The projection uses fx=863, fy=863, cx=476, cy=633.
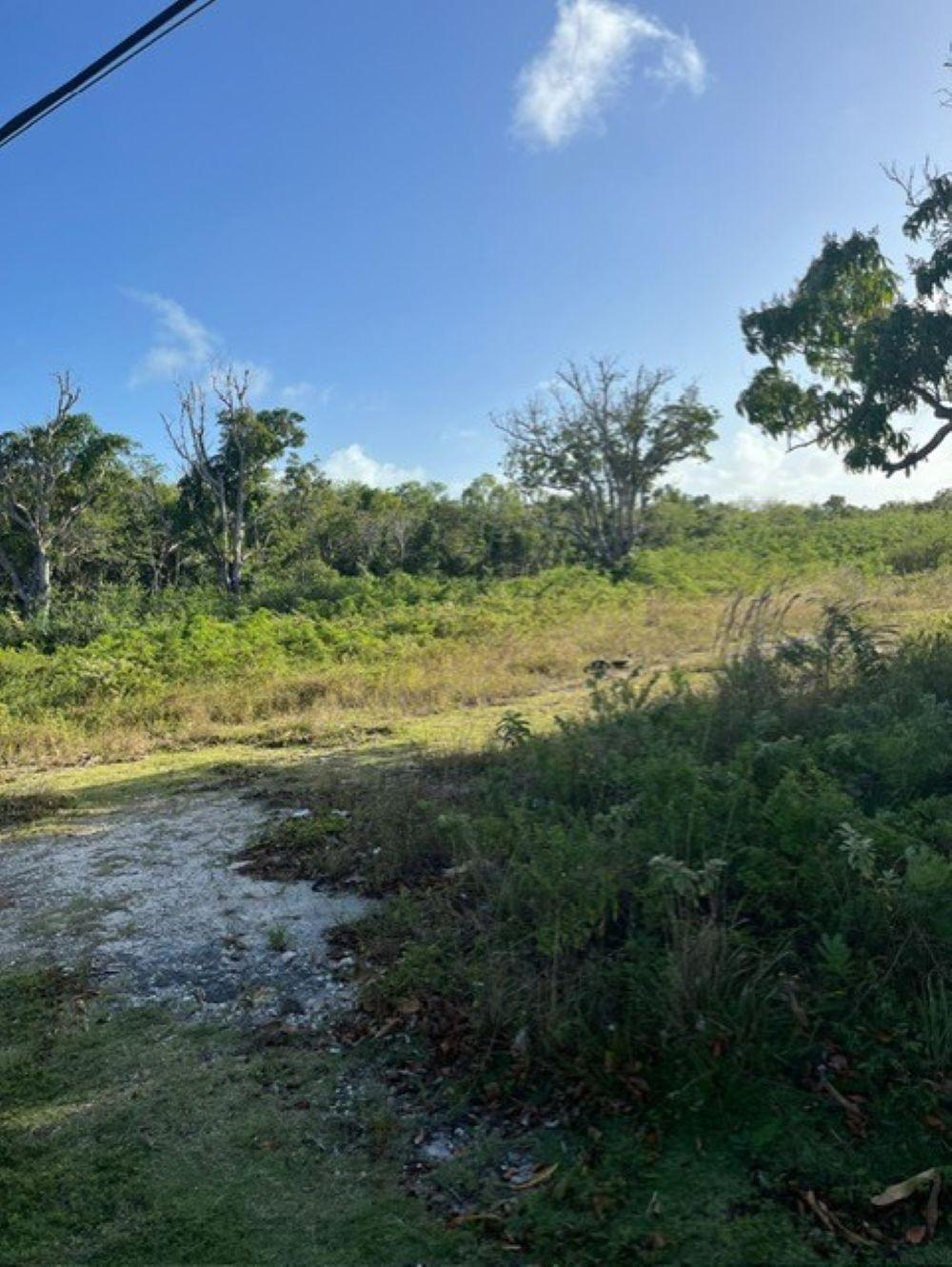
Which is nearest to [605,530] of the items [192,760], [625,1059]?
[192,760]

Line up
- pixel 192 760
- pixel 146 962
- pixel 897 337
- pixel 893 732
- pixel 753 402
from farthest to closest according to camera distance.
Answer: pixel 753 402
pixel 897 337
pixel 192 760
pixel 893 732
pixel 146 962

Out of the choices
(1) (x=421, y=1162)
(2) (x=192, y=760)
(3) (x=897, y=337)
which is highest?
(3) (x=897, y=337)

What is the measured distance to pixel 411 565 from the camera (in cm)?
3675

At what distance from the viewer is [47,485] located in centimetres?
2589

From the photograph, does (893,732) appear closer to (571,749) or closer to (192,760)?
(571,749)

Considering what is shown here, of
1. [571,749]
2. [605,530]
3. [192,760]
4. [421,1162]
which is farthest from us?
[605,530]

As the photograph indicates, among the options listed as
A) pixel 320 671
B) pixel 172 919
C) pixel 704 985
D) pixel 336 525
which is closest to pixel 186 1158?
pixel 704 985

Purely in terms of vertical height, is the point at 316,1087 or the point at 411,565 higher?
the point at 411,565

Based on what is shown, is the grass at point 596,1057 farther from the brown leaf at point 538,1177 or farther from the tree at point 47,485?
the tree at point 47,485

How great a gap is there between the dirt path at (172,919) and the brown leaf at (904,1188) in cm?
186

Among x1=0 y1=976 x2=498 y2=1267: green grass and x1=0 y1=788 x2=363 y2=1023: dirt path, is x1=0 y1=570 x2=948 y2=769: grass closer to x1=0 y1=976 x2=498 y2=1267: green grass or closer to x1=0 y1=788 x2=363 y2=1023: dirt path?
x1=0 y1=788 x2=363 y2=1023: dirt path

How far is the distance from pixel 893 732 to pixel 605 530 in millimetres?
32186

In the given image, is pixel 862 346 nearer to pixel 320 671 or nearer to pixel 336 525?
pixel 320 671

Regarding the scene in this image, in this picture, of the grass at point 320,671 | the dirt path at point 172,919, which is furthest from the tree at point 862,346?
the dirt path at point 172,919
